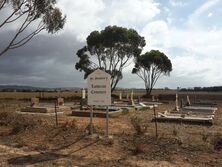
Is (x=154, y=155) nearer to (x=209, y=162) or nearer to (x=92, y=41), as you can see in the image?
(x=209, y=162)

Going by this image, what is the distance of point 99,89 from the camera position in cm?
1359

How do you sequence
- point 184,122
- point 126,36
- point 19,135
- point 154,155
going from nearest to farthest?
point 154,155, point 19,135, point 184,122, point 126,36

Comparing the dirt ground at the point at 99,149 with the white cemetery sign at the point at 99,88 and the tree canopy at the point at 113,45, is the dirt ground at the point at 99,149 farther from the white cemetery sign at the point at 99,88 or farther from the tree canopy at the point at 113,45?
the tree canopy at the point at 113,45

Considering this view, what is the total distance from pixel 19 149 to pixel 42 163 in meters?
2.12

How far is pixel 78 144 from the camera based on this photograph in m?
12.5

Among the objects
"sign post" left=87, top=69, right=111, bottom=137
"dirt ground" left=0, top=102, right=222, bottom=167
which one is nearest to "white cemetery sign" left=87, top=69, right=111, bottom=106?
"sign post" left=87, top=69, right=111, bottom=137

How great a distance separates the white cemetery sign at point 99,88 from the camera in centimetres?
1345

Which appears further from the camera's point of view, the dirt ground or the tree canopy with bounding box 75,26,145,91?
the tree canopy with bounding box 75,26,145,91

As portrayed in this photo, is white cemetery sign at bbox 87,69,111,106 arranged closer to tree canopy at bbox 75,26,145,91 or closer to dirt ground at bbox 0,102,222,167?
dirt ground at bbox 0,102,222,167

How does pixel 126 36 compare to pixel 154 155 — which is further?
pixel 126 36

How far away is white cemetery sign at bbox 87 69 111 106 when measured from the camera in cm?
1345

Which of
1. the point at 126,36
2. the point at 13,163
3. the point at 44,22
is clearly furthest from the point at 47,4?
the point at 126,36

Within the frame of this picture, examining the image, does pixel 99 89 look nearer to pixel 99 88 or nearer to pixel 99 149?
pixel 99 88

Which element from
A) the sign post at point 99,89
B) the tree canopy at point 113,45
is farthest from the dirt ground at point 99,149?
the tree canopy at point 113,45
